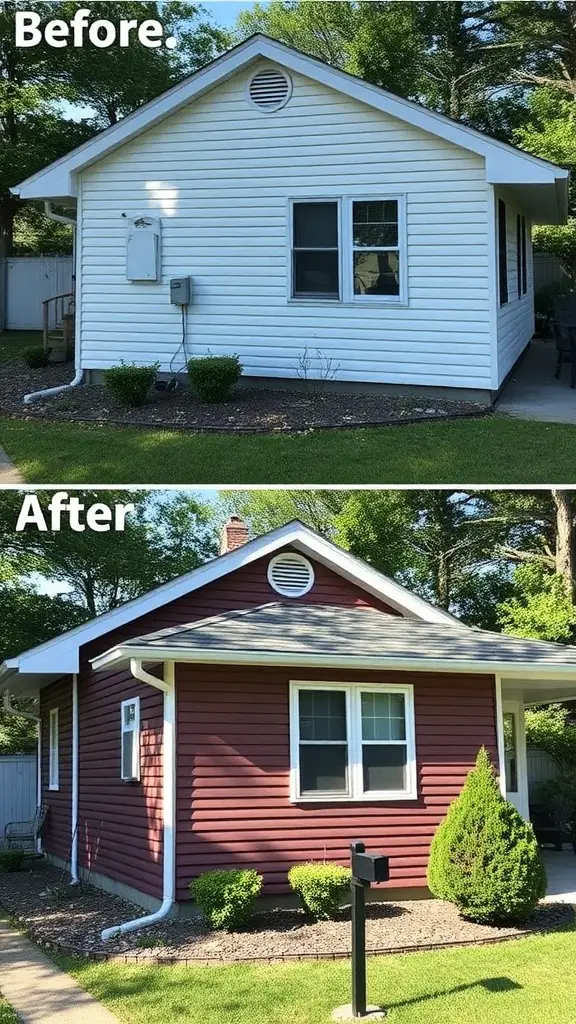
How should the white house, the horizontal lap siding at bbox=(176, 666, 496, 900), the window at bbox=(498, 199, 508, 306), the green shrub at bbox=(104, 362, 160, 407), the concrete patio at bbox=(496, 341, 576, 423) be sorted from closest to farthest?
the horizontal lap siding at bbox=(176, 666, 496, 900) → the concrete patio at bbox=(496, 341, 576, 423) → the white house → the green shrub at bbox=(104, 362, 160, 407) → the window at bbox=(498, 199, 508, 306)

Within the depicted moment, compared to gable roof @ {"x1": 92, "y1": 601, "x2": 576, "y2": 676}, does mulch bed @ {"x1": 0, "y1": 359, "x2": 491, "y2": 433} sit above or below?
above

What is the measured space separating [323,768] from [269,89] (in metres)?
9.65

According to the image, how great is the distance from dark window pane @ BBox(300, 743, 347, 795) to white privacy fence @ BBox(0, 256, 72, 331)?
1965 cm

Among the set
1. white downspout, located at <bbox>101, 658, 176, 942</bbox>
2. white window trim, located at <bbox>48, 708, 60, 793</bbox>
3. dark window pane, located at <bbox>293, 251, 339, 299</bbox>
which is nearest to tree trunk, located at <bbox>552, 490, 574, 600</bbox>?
dark window pane, located at <bbox>293, 251, 339, 299</bbox>

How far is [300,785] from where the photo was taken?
930 centimetres

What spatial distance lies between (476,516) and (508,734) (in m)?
15.3

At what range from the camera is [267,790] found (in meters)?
9.12

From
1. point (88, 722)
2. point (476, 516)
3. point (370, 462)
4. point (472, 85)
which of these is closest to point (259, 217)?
point (370, 462)

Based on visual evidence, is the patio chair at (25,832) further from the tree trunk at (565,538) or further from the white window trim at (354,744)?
the tree trunk at (565,538)

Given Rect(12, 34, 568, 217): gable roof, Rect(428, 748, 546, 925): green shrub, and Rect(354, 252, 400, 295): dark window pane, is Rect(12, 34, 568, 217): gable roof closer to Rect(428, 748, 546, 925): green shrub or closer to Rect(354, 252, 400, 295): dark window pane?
Rect(354, 252, 400, 295): dark window pane

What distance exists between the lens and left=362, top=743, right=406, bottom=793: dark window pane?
9.61 m

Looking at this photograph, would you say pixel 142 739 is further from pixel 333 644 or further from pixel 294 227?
pixel 294 227

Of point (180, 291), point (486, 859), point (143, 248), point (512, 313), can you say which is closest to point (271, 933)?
point (486, 859)

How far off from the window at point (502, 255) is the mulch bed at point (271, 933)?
936cm
